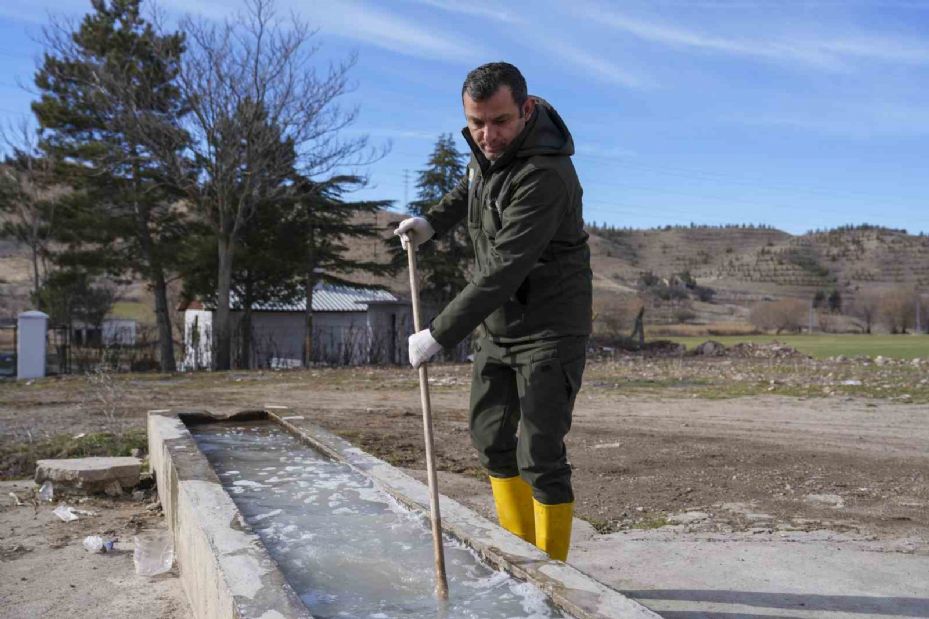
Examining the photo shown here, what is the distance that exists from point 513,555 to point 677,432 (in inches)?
243

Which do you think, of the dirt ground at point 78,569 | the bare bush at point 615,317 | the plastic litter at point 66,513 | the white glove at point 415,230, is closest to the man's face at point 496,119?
the white glove at point 415,230

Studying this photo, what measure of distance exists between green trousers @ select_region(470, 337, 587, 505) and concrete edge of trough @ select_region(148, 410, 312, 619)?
103cm

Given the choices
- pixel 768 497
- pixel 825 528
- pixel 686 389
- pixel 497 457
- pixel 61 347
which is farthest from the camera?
pixel 61 347

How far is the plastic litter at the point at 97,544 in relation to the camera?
4426 mm

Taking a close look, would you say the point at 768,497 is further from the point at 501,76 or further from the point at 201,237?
the point at 201,237

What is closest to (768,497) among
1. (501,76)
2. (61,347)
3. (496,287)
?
(496,287)

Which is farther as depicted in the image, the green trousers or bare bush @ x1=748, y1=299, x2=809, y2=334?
bare bush @ x1=748, y1=299, x2=809, y2=334

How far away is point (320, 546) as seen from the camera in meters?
3.68

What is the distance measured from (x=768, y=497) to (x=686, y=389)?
865 centimetres

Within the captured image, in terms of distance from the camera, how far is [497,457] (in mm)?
3604

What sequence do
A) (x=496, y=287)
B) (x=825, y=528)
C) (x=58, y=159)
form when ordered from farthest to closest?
(x=58, y=159) → (x=825, y=528) → (x=496, y=287)

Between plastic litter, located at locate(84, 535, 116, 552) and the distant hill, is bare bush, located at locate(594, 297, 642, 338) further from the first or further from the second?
the distant hill

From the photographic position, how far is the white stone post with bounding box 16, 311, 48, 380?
17.5 metres

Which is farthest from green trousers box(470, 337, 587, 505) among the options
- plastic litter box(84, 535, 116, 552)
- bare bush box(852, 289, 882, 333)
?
bare bush box(852, 289, 882, 333)
